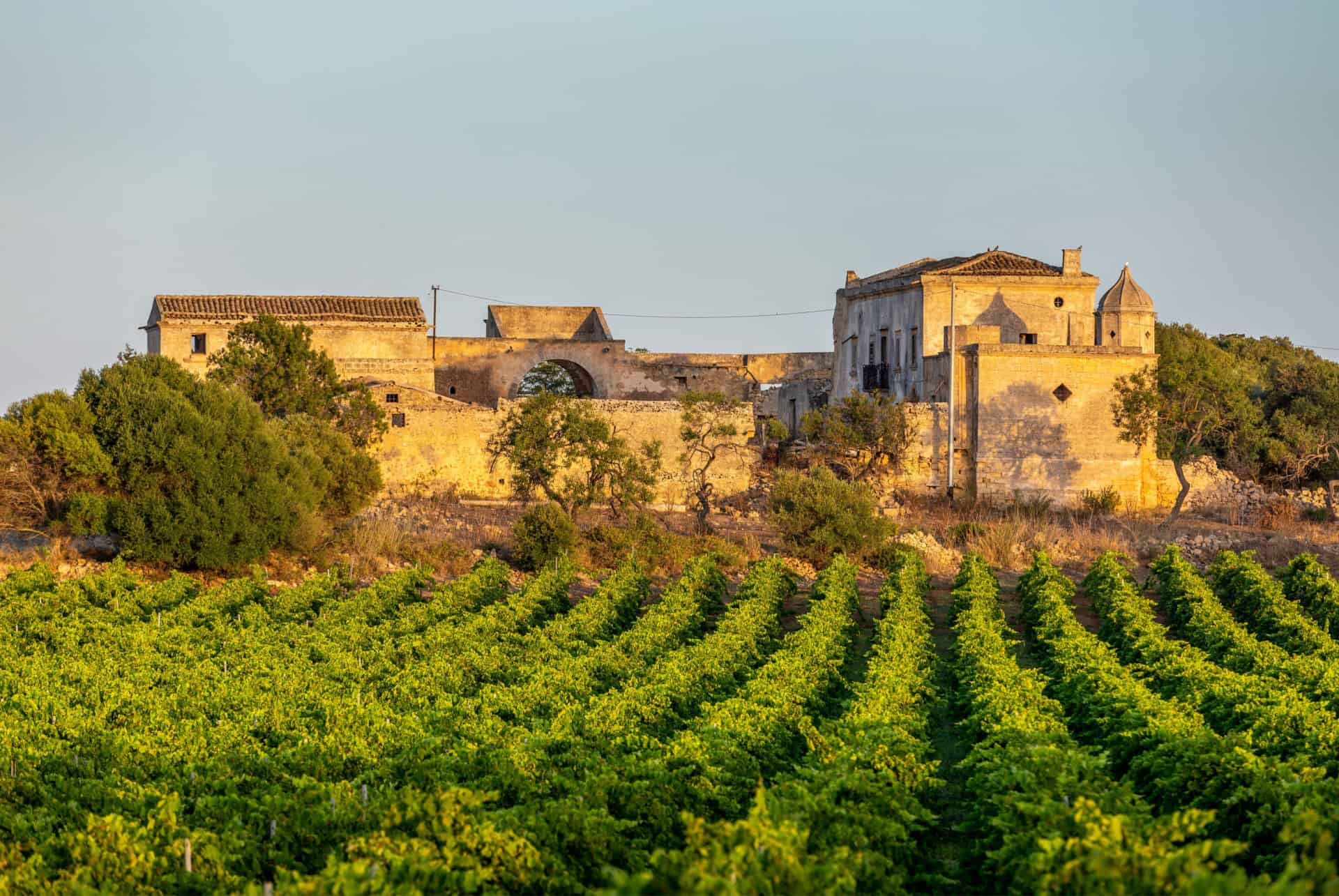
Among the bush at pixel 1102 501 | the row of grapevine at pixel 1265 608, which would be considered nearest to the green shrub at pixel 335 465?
the row of grapevine at pixel 1265 608

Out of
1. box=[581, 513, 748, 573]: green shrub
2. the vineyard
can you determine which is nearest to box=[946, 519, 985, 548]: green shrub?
box=[581, 513, 748, 573]: green shrub

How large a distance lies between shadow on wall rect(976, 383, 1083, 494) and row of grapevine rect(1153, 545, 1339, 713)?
901 cm

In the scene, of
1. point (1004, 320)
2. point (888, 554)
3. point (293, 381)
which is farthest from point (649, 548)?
point (1004, 320)

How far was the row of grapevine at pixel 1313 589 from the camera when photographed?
22048mm

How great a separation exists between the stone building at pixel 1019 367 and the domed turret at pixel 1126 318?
24 millimetres

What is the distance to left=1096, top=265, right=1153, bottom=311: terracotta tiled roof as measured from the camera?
129ft

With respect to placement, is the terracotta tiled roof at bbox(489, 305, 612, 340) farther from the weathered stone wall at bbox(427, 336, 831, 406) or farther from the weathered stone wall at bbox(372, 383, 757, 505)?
the weathered stone wall at bbox(372, 383, 757, 505)

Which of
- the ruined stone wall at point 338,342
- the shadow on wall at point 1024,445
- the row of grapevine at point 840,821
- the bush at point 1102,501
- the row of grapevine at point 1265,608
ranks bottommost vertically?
the row of grapevine at point 1265,608

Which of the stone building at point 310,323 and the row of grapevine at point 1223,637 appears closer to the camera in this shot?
the row of grapevine at point 1223,637

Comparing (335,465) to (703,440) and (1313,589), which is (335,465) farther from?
(1313,589)

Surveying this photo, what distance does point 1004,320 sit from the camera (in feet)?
132

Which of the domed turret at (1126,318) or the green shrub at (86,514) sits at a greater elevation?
the domed turret at (1126,318)

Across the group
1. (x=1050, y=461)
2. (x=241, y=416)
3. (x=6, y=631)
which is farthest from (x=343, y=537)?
(x=1050, y=461)

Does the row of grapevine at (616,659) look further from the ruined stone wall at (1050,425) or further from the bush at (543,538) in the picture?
the ruined stone wall at (1050,425)
